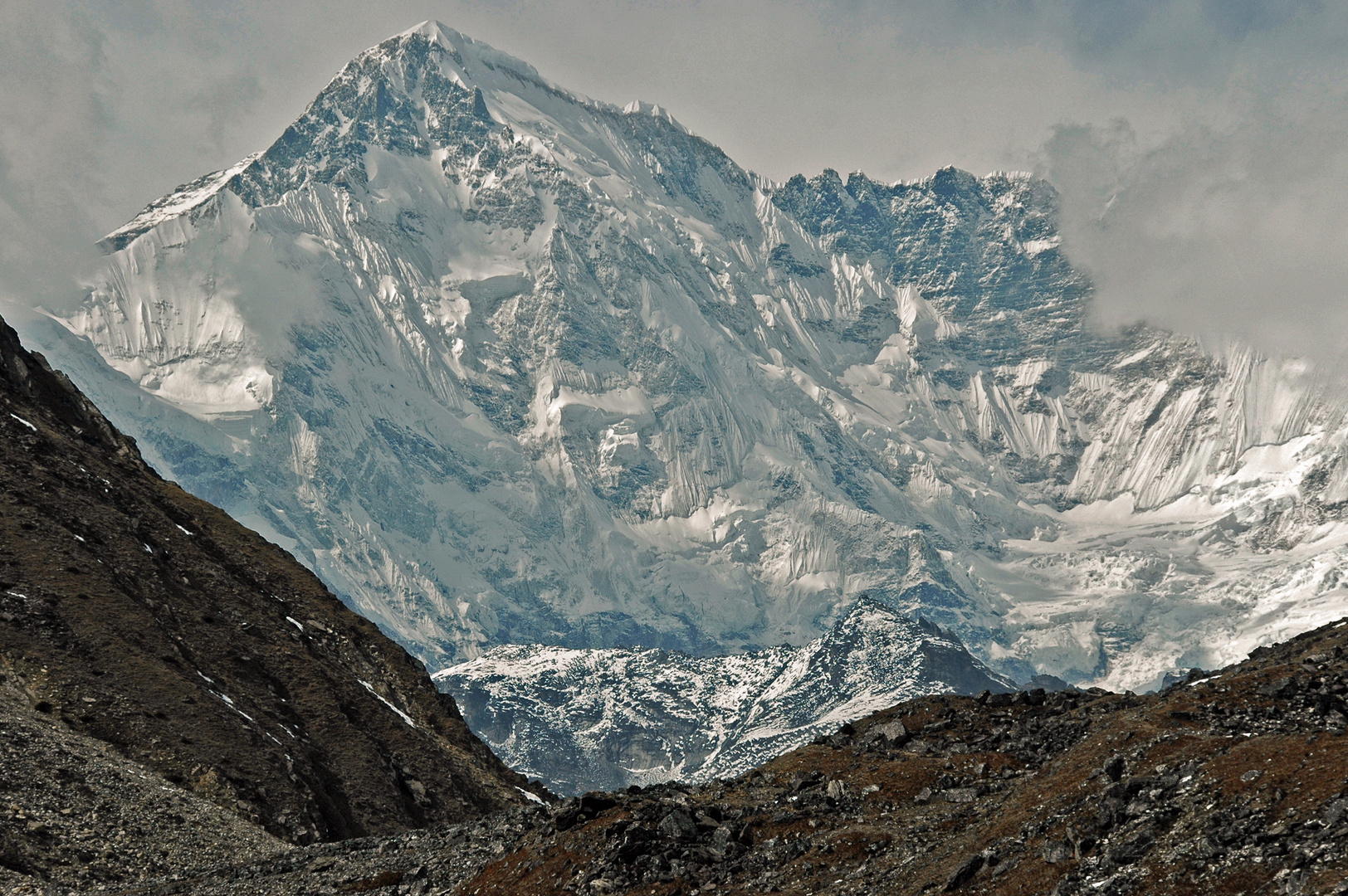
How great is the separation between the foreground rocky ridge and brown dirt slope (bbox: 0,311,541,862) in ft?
79.2

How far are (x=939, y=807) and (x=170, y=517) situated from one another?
93417 mm

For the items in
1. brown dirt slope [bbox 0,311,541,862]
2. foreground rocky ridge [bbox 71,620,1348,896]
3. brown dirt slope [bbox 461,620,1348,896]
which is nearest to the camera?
brown dirt slope [bbox 461,620,1348,896]

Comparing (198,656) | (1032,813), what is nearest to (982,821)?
(1032,813)

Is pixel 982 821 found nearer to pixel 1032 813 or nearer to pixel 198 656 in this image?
pixel 1032 813

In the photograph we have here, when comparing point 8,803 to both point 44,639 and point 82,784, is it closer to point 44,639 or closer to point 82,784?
point 82,784

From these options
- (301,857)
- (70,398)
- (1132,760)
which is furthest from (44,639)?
(1132,760)

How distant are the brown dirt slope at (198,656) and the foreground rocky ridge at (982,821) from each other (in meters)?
24.1

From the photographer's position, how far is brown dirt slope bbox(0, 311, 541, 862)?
86562 millimetres

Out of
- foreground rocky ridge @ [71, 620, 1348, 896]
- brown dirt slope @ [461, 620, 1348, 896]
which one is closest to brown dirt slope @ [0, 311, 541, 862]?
foreground rocky ridge @ [71, 620, 1348, 896]

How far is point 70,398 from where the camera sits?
14300 cm

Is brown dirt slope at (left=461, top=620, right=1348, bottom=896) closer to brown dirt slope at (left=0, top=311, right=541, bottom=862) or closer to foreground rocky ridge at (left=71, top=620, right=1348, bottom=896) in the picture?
foreground rocky ridge at (left=71, top=620, right=1348, bottom=896)

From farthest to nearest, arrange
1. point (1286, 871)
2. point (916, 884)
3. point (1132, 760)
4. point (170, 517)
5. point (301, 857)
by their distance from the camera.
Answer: point (170, 517) → point (301, 857) → point (1132, 760) → point (916, 884) → point (1286, 871)

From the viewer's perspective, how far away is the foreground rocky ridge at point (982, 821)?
38.4 metres

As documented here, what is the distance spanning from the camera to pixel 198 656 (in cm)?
10288
